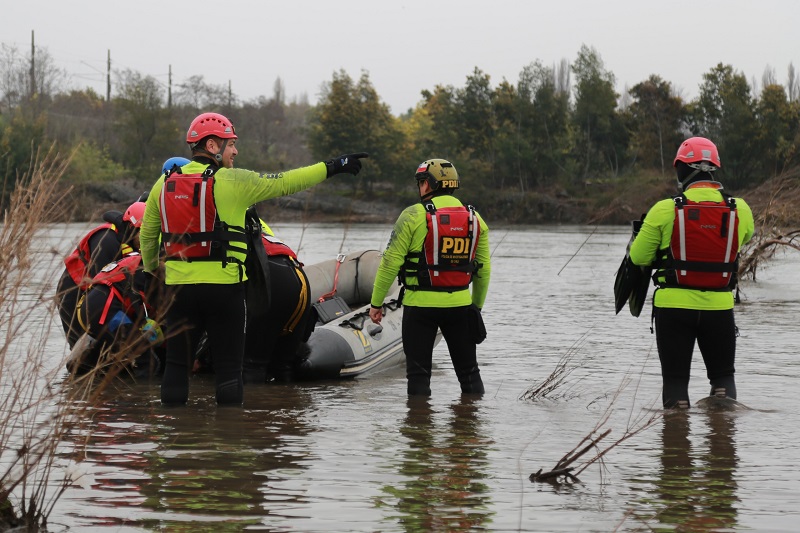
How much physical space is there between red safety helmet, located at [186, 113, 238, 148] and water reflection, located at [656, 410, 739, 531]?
2.97 meters

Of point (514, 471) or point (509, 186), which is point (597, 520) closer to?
point (514, 471)

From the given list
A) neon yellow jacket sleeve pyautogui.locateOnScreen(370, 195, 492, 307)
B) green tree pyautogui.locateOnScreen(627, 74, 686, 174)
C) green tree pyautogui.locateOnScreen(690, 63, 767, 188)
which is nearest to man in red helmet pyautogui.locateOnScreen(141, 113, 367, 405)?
neon yellow jacket sleeve pyautogui.locateOnScreen(370, 195, 492, 307)

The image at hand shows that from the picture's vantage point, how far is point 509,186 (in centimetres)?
7356

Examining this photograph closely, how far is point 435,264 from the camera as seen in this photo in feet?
23.3

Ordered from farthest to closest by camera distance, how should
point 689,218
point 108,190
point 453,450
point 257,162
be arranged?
point 257,162 < point 108,190 < point 689,218 < point 453,450

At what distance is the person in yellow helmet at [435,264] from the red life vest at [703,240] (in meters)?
1.29

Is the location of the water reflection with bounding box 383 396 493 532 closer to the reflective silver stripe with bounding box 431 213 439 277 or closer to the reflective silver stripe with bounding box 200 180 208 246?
the reflective silver stripe with bounding box 431 213 439 277

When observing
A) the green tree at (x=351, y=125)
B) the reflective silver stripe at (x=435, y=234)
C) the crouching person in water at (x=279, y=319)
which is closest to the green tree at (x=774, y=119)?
the green tree at (x=351, y=125)

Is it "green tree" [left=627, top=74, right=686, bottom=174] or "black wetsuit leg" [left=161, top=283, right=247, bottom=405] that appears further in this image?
"green tree" [left=627, top=74, right=686, bottom=174]

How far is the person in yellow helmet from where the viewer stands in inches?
280

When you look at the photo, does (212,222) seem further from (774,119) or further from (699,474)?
(774,119)

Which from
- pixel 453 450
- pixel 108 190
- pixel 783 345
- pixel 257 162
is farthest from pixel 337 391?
pixel 257 162

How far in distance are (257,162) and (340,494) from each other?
218ft

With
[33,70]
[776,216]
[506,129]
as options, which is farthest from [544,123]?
[776,216]
